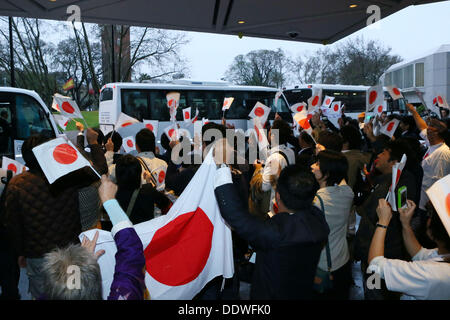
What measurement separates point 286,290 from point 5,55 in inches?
1150

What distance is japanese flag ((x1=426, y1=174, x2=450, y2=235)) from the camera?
1.65m

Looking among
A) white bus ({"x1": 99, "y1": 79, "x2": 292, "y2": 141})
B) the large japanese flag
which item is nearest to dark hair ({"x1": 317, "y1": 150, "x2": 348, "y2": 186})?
the large japanese flag

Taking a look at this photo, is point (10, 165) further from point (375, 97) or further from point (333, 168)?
point (375, 97)

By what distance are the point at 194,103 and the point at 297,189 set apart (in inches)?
640

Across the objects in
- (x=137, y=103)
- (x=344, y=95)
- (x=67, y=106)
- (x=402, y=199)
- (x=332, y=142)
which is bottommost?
(x=402, y=199)

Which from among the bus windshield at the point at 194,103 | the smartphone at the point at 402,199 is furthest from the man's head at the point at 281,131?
the bus windshield at the point at 194,103

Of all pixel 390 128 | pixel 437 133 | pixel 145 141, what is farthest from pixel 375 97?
pixel 145 141

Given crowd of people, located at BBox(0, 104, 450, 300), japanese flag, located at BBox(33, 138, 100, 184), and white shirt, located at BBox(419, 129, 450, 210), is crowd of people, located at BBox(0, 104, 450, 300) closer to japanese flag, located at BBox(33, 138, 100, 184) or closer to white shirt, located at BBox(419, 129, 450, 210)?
white shirt, located at BBox(419, 129, 450, 210)

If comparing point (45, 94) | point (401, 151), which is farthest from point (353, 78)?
point (401, 151)

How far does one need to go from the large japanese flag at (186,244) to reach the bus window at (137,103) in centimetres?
1483

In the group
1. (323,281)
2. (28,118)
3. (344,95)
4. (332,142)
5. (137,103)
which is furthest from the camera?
(344,95)

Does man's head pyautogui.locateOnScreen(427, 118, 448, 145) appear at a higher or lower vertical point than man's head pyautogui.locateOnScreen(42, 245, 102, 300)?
higher

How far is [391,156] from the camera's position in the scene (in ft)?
11.5

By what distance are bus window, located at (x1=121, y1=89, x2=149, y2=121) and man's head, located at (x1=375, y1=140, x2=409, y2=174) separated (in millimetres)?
14489
